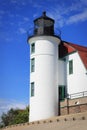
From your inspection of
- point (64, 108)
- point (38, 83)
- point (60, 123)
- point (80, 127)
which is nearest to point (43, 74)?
point (38, 83)

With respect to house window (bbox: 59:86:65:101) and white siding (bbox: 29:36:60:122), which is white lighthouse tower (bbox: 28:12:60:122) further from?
house window (bbox: 59:86:65:101)

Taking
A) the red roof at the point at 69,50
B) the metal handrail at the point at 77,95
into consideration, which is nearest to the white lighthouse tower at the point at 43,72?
the red roof at the point at 69,50

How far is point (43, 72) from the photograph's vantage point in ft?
113

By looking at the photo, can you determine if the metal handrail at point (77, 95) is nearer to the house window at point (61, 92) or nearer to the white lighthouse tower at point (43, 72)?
the house window at point (61, 92)

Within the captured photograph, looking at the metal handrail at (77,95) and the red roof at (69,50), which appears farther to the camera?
the red roof at (69,50)

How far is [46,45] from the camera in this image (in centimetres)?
3528

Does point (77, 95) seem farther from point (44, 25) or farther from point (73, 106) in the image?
point (44, 25)

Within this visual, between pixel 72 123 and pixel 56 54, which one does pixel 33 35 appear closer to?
pixel 56 54

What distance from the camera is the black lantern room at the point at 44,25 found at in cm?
3616

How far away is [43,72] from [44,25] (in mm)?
5203

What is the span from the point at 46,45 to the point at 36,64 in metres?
2.16

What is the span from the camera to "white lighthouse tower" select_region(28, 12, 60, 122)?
33.9 metres

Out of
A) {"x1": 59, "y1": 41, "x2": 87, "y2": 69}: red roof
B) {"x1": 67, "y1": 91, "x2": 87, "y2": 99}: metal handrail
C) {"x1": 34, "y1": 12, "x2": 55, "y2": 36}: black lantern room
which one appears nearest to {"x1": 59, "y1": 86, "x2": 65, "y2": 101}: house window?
{"x1": 67, "y1": 91, "x2": 87, "y2": 99}: metal handrail

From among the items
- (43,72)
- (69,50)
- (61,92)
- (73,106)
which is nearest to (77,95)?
(73,106)
